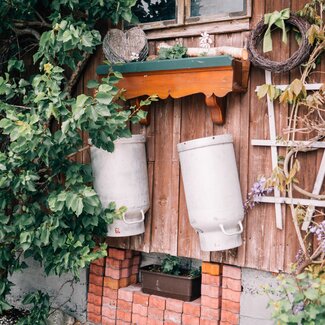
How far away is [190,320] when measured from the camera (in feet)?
13.1

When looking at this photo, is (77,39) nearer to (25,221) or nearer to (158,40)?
(158,40)

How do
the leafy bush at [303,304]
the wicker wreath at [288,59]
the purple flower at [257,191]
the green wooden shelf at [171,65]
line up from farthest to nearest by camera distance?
the purple flower at [257,191] < the green wooden shelf at [171,65] < the wicker wreath at [288,59] < the leafy bush at [303,304]

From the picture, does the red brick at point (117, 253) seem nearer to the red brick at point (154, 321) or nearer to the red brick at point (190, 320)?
the red brick at point (154, 321)

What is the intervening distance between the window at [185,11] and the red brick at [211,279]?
1.79 metres

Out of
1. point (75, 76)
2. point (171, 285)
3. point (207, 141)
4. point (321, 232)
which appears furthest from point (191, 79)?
point (171, 285)

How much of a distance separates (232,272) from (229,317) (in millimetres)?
306

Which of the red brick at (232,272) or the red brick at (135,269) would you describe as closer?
the red brick at (232,272)

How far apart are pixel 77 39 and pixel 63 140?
64 centimetres

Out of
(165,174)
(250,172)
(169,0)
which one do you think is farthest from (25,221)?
(169,0)

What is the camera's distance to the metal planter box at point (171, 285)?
404 centimetres

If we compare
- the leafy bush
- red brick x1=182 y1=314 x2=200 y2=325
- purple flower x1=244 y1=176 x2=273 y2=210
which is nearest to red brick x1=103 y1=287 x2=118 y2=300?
red brick x1=182 y1=314 x2=200 y2=325

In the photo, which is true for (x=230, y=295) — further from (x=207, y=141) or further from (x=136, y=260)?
(x=207, y=141)

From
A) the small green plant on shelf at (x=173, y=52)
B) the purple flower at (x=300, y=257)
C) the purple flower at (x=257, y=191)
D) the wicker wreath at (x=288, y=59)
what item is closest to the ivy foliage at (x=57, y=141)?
the small green plant on shelf at (x=173, y=52)

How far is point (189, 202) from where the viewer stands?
3.68 m
